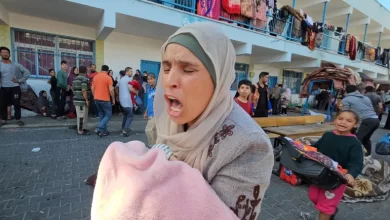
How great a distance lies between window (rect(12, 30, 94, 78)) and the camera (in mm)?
6641

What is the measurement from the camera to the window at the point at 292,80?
14.4 metres

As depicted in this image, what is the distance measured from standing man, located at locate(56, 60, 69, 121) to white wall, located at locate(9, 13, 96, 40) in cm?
121

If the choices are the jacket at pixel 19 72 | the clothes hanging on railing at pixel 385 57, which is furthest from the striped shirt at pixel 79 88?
the clothes hanging on railing at pixel 385 57

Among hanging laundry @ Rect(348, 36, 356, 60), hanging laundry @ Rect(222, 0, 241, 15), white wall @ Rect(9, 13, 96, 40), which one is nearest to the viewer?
white wall @ Rect(9, 13, 96, 40)

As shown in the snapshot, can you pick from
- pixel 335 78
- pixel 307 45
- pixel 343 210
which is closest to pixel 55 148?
pixel 343 210

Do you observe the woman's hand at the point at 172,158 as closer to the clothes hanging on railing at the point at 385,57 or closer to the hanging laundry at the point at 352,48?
the hanging laundry at the point at 352,48

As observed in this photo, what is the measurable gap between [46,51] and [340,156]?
8.33 metres

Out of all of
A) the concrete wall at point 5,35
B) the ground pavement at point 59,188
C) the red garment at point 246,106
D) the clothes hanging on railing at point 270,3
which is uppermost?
the clothes hanging on railing at point 270,3

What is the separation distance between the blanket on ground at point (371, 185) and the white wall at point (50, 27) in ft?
27.4

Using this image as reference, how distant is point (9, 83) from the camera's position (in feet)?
17.5

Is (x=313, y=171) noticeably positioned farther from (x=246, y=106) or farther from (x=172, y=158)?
(x=246, y=106)

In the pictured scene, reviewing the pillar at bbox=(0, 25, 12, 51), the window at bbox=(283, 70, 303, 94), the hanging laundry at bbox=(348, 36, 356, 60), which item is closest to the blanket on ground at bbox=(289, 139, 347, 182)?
the pillar at bbox=(0, 25, 12, 51)

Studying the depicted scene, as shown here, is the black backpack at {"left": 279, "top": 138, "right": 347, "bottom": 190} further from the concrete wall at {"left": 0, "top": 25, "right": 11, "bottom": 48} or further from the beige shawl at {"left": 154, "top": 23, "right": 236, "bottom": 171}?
the concrete wall at {"left": 0, "top": 25, "right": 11, "bottom": 48}

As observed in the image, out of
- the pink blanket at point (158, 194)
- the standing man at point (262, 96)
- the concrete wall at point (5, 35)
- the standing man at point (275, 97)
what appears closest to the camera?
the pink blanket at point (158, 194)
